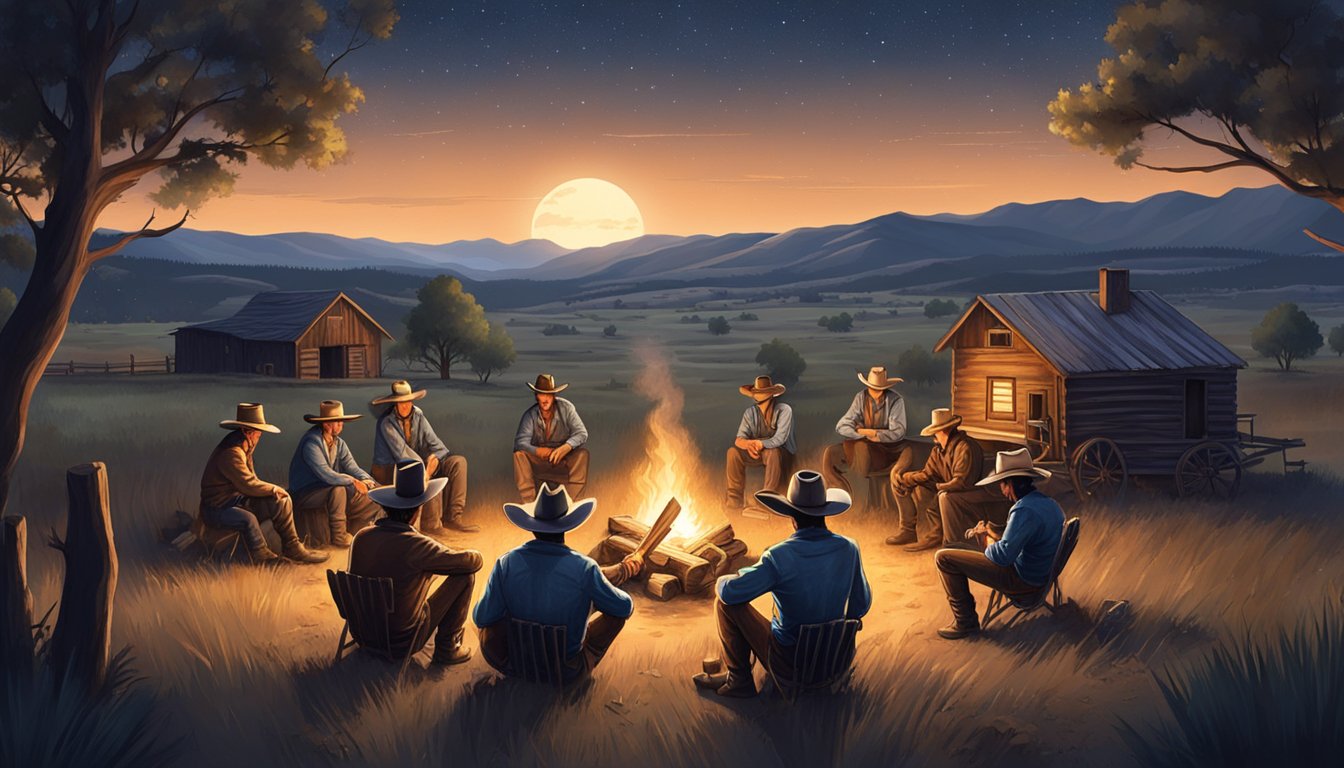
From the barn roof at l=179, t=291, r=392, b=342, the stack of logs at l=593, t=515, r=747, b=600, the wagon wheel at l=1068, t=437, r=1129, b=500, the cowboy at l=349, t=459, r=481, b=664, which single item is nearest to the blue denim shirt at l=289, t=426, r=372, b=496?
the stack of logs at l=593, t=515, r=747, b=600

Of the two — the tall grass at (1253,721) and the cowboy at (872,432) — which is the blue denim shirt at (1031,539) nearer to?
the tall grass at (1253,721)

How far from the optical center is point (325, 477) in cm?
912

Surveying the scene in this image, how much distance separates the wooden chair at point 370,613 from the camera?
593cm

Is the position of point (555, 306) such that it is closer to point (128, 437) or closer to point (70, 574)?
point (128, 437)

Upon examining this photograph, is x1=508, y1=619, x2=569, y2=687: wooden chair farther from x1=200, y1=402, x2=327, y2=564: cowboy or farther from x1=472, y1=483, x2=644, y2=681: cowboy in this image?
x1=200, y1=402, x2=327, y2=564: cowboy

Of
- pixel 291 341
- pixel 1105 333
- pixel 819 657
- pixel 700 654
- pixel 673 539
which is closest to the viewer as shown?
pixel 819 657

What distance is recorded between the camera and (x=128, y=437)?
604 inches

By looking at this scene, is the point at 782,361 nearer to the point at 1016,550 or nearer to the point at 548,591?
the point at 1016,550

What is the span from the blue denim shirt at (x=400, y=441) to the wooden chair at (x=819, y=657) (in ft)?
18.5

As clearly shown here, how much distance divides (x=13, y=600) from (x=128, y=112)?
8.69m

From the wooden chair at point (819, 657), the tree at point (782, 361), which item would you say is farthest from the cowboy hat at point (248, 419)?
the tree at point (782, 361)

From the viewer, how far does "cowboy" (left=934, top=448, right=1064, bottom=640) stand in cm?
632

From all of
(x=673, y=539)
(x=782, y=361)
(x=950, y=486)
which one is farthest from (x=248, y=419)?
(x=782, y=361)

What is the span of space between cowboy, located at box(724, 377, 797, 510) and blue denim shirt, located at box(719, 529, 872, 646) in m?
5.10
